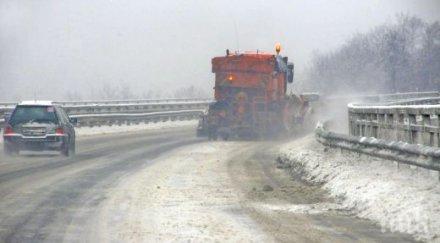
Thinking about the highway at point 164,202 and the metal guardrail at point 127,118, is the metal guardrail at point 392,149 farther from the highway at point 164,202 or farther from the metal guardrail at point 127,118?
the metal guardrail at point 127,118

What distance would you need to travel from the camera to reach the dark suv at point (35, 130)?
67.0 ft

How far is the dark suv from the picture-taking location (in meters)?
20.4

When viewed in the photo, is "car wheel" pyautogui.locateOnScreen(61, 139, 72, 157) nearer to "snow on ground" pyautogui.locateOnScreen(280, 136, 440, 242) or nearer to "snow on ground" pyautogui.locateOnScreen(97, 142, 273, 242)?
"snow on ground" pyautogui.locateOnScreen(97, 142, 273, 242)

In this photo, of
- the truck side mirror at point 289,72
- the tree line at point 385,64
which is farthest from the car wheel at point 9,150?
the tree line at point 385,64

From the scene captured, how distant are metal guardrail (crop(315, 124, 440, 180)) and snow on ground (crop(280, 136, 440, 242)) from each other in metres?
0.21

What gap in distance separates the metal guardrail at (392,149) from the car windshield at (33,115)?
771 cm

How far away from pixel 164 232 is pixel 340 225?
6.98ft

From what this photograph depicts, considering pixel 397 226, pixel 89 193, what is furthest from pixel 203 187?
pixel 397 226

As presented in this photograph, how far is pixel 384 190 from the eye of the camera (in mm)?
10453

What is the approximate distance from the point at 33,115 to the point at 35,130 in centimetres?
44

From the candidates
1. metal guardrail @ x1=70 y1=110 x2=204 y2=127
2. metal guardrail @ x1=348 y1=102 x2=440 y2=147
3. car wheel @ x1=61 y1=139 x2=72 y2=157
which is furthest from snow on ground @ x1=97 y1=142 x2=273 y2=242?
metal guardrail @ x1=70 y1=110 x2=204 y2=127

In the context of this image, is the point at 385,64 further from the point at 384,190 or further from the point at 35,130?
the point at 384,190

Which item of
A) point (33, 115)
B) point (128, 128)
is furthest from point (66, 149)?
point (128, 128)

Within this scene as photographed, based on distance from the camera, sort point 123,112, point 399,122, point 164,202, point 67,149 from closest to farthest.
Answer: point 164,202
point 399,122
point 67,149
point 123,112
